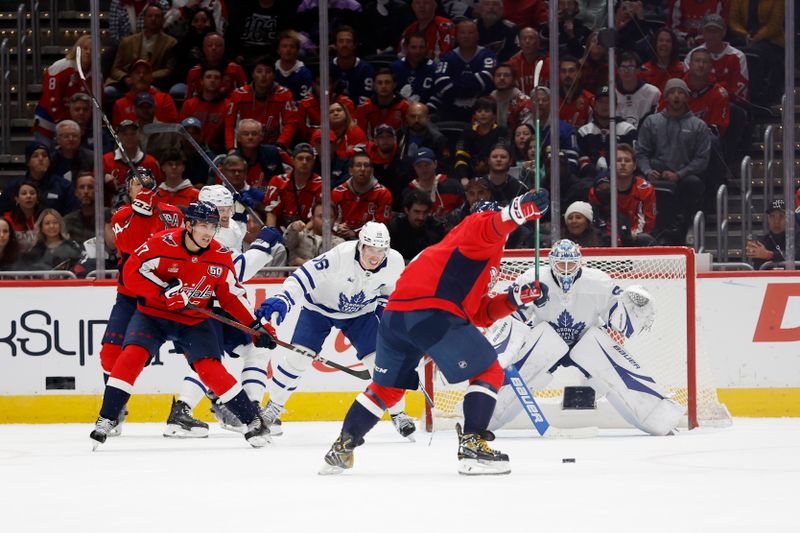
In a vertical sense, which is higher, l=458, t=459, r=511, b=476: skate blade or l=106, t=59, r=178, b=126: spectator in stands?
l=106, t=59, r=178, b=126: spectator in stands

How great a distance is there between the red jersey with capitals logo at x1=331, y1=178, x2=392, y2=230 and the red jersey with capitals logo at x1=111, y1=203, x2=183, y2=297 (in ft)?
4.73

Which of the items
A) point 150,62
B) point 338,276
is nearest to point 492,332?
point 338,276

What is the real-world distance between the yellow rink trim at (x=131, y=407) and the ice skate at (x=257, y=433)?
158 cm

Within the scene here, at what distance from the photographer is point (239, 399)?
20.8ft

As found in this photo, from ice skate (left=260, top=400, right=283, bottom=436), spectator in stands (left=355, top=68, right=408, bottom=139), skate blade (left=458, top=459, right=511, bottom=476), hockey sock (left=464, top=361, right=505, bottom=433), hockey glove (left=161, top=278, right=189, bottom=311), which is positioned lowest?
ice skate (left=260, top=400, right=283, bottom=436)

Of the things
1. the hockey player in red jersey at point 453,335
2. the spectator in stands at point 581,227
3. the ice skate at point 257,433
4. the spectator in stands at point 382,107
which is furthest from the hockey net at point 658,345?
the hockey player in red jersey at point 453,335

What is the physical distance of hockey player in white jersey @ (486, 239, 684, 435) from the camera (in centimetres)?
682

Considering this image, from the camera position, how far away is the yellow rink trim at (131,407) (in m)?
8.04

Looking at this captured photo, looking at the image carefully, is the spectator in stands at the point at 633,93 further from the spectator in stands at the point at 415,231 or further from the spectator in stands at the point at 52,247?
the spectator in stands at the point at 52,247

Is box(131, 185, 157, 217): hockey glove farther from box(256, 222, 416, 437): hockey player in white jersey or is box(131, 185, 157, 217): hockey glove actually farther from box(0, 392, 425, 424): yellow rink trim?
box(0, 392, 425, 424): yellow rink trim

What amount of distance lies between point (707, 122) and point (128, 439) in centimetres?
409

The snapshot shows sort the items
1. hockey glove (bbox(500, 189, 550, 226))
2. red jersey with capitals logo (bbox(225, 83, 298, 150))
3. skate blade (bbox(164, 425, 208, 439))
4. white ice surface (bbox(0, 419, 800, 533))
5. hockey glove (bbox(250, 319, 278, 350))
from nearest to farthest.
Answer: white ice surface (bbox(0, 419, 800, 533)) < hockey glove (bbox(500, 189, 550, 226)) < hockey glove (bbox(250, 319, 278, 350)) < skate blade (bbox(164, 425, 208, 439)) < red jersey with capitals logo (bbox(225, 83, 298, 150))

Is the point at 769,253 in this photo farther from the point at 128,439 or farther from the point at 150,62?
the point at 150,62

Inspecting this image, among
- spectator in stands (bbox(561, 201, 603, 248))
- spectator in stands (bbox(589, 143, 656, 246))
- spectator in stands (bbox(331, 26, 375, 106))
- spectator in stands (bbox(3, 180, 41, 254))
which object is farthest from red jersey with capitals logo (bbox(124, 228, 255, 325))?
spectator in stands (bbox(331, 26, 375, 106))
